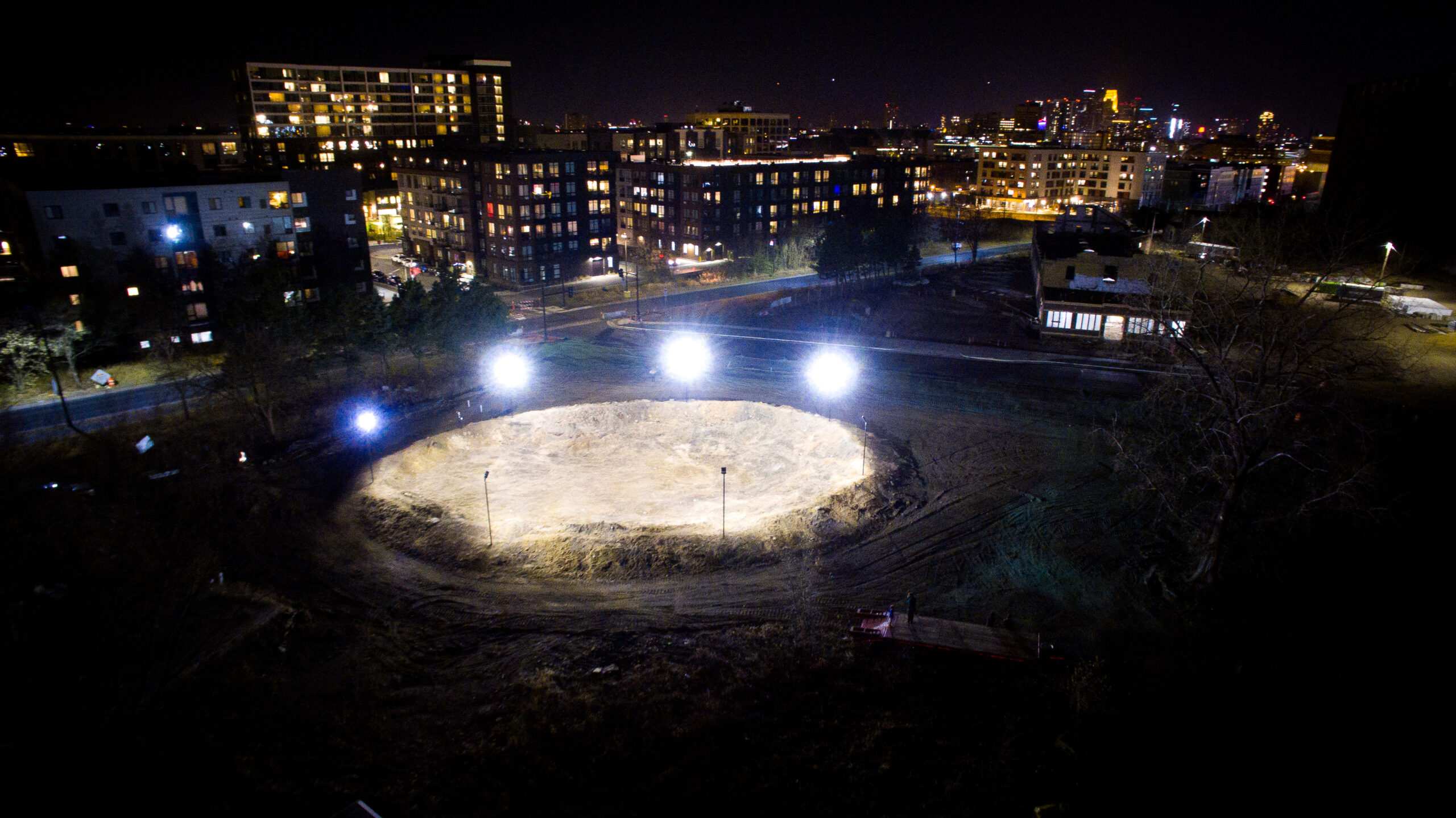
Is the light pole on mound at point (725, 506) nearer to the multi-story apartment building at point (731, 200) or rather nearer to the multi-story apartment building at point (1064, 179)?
the multi-story apartment building at point (731, 200)

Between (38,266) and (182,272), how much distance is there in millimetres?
5456

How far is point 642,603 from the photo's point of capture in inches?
687

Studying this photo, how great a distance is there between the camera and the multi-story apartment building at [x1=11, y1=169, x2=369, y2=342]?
33.2m

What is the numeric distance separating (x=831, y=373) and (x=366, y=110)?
8956 centimetres

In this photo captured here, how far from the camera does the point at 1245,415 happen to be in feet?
49.5

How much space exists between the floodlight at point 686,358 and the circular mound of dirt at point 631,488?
3999 millimetres

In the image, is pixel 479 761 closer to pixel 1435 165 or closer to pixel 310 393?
pixel 310 393

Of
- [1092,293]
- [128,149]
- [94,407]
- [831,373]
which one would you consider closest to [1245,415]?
[831,373]

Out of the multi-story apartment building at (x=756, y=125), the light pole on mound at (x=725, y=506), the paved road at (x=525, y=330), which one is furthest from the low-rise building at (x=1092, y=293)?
the multi-story apartment building at (x=756, y=125)

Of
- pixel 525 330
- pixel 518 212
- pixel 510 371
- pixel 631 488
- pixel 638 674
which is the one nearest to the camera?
pixel 638 674

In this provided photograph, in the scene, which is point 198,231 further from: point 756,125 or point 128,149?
point 756,125

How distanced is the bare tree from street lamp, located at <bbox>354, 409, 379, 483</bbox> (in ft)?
78.3

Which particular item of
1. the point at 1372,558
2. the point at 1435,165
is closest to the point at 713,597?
the point at 1372,558

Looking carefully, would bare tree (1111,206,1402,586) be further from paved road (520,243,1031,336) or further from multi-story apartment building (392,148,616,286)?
multi-story apartment building (392,148,616,286)
